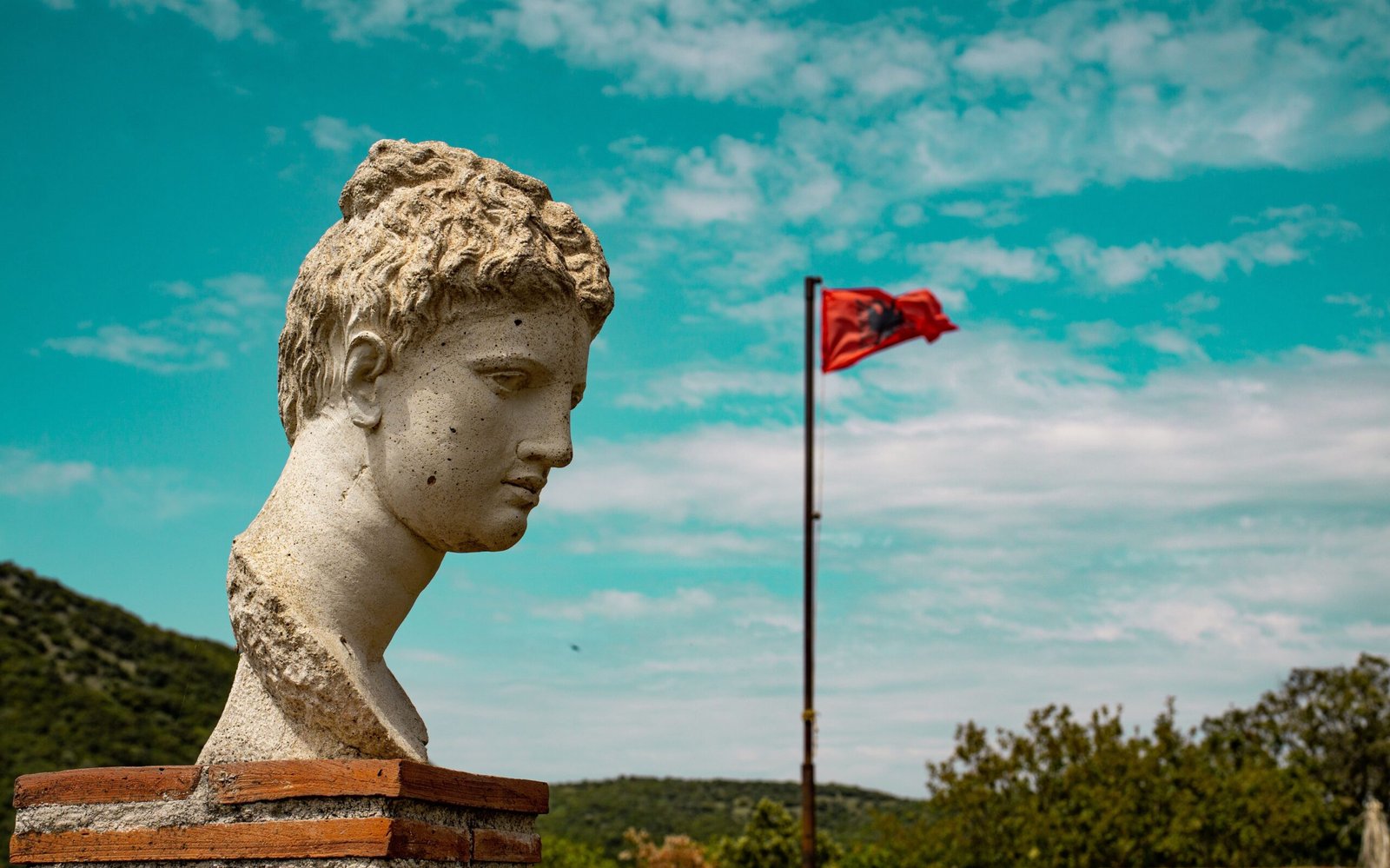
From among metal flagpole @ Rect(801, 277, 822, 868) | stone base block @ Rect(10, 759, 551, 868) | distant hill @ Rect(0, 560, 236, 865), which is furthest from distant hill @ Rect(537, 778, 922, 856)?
stone base block @ Rect(10, 759, 551, 868)

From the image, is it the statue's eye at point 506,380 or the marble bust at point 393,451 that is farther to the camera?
the statue's eye at point 506,380

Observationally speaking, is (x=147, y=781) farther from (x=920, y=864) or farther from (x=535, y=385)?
(x=920, y=864)

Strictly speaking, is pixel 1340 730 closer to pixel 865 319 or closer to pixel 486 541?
pixel 865 319

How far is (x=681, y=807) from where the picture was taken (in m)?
39.3

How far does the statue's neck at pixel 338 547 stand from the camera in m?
3.88

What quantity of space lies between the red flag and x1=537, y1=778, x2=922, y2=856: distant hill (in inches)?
713

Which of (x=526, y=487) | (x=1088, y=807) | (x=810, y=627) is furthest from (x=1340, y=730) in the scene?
(x=526, y=487)

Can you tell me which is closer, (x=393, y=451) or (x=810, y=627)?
(x=393, y=451)

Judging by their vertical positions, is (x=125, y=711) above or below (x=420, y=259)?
above

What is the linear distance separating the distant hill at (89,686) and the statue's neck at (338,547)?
22.4m

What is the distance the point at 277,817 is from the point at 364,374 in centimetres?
125

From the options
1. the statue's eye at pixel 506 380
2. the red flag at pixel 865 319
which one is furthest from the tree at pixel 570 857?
the statue's eye at pixel 506 380

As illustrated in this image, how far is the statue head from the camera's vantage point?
3.90 metres

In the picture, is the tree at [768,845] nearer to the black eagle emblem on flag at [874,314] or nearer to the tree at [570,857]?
the tree at [570,857]
